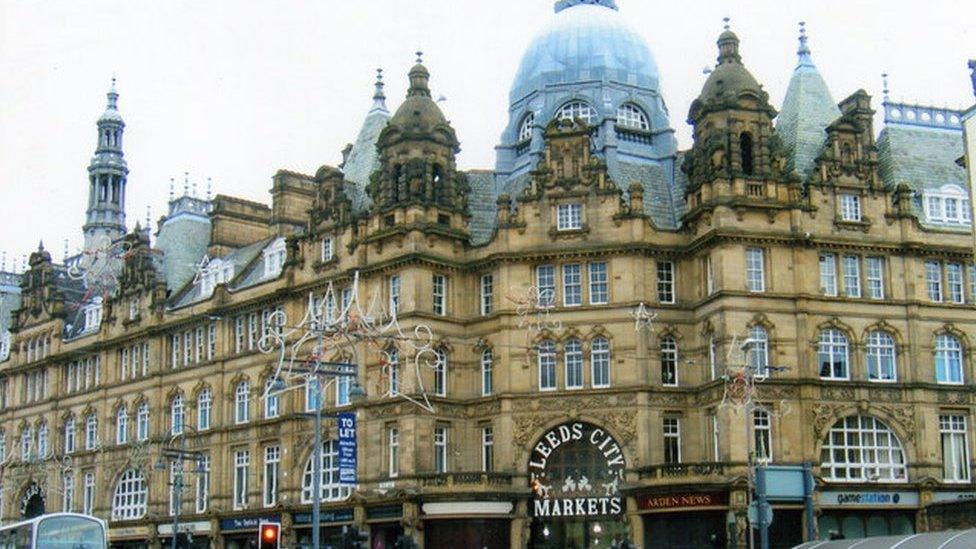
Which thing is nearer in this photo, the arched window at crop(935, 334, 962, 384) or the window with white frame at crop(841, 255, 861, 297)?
the window with white frame at crop(841, 255, 861, 297)

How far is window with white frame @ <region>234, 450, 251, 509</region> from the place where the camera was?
71812 millimetres

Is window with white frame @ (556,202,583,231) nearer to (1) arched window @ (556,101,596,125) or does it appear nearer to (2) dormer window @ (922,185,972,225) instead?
(1) arched window @ (556,101,596,125)

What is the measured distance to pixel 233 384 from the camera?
73.6m

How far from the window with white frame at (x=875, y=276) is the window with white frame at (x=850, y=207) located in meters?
1.94

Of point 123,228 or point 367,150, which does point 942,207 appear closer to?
point 367,150

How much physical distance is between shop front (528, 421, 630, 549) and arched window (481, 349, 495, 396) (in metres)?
3.65

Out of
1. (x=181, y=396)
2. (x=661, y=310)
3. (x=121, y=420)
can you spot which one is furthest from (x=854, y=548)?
(x=121, y=420)

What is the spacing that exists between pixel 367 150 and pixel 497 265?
14.3 meters

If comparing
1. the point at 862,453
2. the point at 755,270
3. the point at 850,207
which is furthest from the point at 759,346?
the point at 850,207

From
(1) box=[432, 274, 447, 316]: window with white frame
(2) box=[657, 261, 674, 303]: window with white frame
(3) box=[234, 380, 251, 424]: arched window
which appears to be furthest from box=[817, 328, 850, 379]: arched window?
(3) box=[234, 380, 251, 424]: arched window

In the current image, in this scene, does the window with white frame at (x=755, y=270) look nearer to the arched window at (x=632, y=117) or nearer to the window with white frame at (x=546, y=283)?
the window with white frame at (x=546, y=283)

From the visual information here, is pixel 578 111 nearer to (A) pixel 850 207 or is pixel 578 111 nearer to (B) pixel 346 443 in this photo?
(A) pixel 850 207

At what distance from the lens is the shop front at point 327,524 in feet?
212

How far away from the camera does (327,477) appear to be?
67625mm
